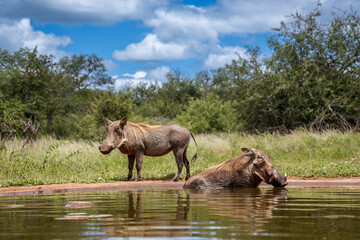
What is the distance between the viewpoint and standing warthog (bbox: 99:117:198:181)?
1182 centimetres

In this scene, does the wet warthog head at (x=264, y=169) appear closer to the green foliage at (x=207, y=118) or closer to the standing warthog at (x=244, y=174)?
the standing warthog at (x=244, y=174)

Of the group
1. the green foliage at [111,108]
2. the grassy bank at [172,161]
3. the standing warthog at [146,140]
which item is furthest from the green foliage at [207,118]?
the standing warthog at [146,140]

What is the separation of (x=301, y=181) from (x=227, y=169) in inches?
84.4

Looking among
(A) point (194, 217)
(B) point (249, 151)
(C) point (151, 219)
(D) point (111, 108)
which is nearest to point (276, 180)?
(B) point (249, 151)

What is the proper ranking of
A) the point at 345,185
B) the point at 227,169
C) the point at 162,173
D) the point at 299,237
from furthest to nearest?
the point at 162,173 < the point at 345,185 < the point at 227,169 < the point at 299,237

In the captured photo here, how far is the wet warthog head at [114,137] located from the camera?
11516 millimetres

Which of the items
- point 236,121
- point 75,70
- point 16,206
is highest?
point 75,70

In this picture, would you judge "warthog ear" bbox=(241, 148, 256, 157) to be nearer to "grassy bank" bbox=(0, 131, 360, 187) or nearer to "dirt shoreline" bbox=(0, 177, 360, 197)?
"dirt shoreline" bbox=(0, 177, 360, 197)

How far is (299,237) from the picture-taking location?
4031 millimetres

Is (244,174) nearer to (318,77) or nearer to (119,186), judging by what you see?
(119,186)

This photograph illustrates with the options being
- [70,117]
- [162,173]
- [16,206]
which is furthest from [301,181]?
[70,117]

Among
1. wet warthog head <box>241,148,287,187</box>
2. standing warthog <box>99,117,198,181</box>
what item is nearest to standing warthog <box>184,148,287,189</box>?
wet warthog head <box>241,148,287,187</box>

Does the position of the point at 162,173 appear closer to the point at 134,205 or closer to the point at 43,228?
the point at 134,205

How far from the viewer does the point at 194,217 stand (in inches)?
213
